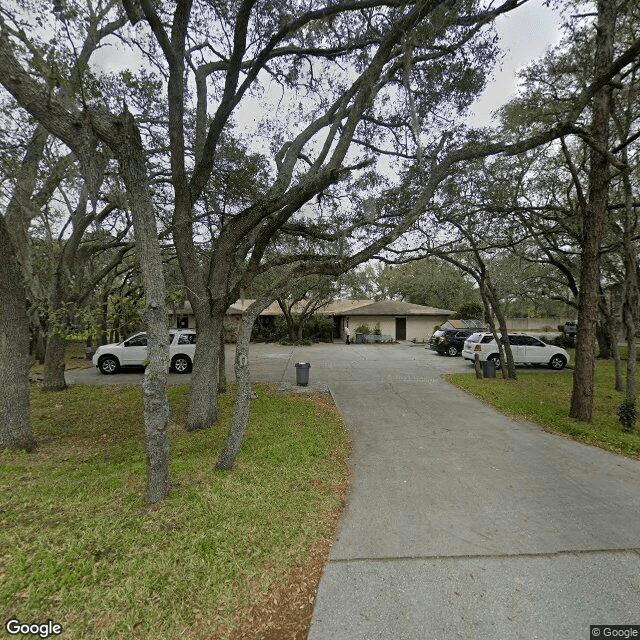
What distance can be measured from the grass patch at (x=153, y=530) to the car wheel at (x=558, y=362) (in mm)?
13942

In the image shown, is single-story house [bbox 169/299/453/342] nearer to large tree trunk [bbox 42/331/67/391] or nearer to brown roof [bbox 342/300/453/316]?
brown roof [bbox 342/300/453/316]

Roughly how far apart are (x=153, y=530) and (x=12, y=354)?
384 cm

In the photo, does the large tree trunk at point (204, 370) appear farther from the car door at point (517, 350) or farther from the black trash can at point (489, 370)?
the car door at point (517, 350)

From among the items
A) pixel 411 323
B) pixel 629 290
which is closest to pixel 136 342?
pixel 629 290

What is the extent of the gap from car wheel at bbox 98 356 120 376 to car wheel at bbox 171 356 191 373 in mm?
2157

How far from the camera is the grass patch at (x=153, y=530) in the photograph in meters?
2.40

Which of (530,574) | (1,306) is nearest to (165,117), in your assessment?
(1,306)

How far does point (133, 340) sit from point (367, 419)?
10.5 m

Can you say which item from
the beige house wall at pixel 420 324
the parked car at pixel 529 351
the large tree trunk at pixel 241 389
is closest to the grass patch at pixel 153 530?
the large tree trunk at pixel 241 389

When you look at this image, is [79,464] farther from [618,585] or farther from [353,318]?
[353,318]

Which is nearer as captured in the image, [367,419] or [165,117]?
[367,419]

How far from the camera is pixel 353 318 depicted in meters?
31.5

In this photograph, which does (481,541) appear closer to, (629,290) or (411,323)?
(629,290)

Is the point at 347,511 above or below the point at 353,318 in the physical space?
below
